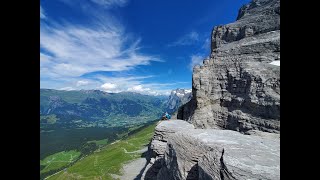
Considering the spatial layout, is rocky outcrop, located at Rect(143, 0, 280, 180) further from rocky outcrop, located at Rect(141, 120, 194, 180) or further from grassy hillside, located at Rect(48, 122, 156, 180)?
grassy hillside, located at Rect(48, 122, 156, 180)

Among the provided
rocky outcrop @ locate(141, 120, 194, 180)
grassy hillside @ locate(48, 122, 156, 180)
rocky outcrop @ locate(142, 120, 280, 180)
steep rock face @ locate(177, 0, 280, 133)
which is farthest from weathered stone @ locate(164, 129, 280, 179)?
grassy hillside @ locate(48, 122, 156, 180)

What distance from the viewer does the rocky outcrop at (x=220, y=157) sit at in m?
13.6

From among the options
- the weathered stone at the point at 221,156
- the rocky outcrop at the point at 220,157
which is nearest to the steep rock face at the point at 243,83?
the rocky outcrop at the point at 220,157

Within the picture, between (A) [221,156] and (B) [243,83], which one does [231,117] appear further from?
(A) [221,156]

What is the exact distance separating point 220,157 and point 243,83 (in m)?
23.6

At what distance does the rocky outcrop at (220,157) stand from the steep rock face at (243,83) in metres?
5.58

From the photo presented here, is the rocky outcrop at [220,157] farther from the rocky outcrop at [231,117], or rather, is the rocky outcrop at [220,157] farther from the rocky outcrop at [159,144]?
the rocky outcrop at [159,144]

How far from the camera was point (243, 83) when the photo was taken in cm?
3638

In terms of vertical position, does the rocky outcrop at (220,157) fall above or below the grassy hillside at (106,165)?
above

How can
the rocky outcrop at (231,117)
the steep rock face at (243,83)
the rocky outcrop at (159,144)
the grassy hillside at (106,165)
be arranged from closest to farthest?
the rocky outcrop at (231,117) → the steep rock face at (243,83) → the rocky outcrop at (159,144) → the grassy hillside at (106,165)
